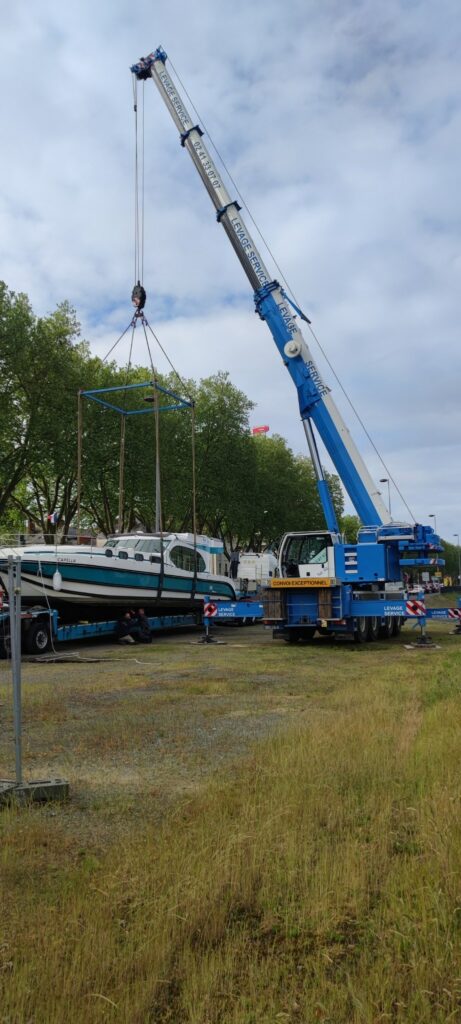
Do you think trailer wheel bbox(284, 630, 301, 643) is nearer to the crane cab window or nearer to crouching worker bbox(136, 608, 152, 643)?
the crane cab window

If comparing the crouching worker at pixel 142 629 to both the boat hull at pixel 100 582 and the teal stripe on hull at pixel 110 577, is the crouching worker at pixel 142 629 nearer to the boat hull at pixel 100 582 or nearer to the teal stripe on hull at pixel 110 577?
the boat hull at pixel 100 582

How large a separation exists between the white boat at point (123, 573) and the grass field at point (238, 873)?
818cm

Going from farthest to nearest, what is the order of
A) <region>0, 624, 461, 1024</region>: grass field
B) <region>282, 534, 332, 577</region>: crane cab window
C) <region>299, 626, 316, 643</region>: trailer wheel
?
<region>299, 626, 316, 643</region>: trailer wheel → <region>282, 534, 332, 577</region>: crane cab window → <region>0, 624, 461, 1024</region>: grass field

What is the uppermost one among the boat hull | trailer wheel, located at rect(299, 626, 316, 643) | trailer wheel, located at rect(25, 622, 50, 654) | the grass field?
the boat hull

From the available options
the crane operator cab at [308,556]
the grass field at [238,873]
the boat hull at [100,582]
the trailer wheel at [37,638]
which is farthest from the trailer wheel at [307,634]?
the grass field at [238,873]

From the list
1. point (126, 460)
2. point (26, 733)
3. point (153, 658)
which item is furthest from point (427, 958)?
point (126, 460)

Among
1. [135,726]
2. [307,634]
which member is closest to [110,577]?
[307,634]

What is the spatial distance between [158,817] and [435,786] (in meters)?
1.83

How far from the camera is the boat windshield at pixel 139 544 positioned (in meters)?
20.2

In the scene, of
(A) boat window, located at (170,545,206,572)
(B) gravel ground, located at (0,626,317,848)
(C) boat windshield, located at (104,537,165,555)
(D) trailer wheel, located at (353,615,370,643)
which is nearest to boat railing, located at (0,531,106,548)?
(C) boat windshield, located at (104,537,165,555)

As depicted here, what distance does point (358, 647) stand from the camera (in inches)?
702

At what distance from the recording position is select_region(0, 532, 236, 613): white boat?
1661 centimetres

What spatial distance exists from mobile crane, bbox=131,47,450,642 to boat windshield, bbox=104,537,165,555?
372 centimetres

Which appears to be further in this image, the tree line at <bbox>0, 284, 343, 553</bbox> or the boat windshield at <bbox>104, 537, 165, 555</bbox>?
the tree line at <bbox>0, 284, 343, 553</bbox>
